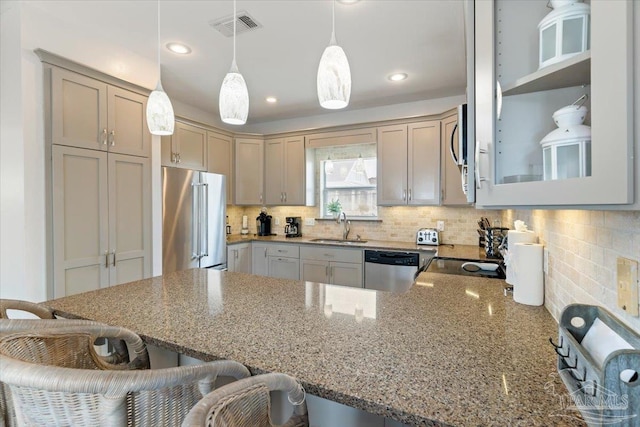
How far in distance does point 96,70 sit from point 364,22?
205 centimetres

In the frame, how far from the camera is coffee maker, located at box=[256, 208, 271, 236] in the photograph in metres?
4.62

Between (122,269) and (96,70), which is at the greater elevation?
(96,70)

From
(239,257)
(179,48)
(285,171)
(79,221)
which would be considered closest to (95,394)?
(79,221)

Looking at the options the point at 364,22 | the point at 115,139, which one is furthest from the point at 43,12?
the point at 364,22

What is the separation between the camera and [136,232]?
107 inches

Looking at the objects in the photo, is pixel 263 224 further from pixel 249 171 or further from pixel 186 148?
pixel 186 148

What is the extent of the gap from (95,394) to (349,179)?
13.2 ft

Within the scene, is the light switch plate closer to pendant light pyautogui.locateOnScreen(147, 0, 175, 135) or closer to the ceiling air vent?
pendant light pyautogui.locateOnScreen(147, 0, 175, 135)

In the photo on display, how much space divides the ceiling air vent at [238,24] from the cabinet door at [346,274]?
2.53m

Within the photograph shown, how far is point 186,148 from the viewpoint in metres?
3.62

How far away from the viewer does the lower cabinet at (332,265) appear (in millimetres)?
3588

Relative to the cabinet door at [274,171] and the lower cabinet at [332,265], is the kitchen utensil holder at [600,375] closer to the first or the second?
the lower cabinet at [332,265]

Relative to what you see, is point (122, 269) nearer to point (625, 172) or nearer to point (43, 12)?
point (43, 12)

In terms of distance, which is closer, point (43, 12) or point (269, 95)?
point (43, 12)
